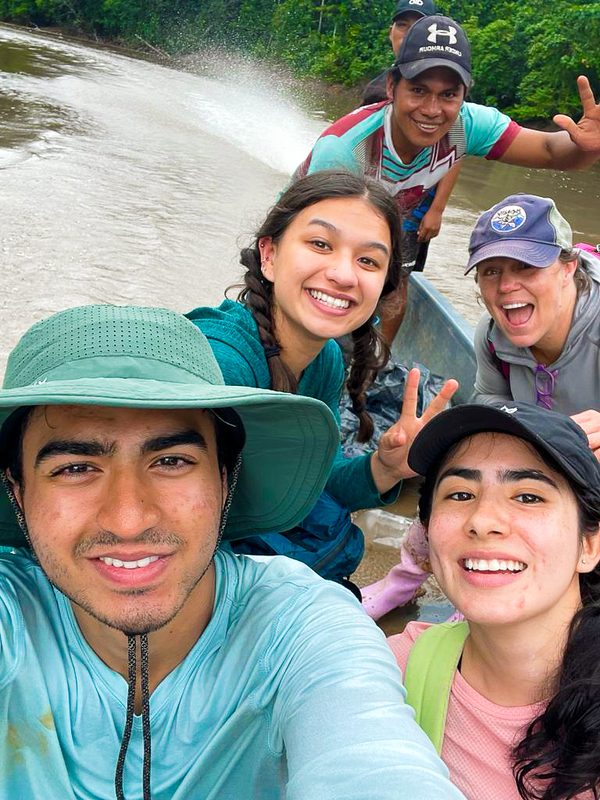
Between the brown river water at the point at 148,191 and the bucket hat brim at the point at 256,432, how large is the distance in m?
1.60

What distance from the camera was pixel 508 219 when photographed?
2.56 meters

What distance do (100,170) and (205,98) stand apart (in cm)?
1009

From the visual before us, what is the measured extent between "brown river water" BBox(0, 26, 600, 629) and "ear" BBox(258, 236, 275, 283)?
1356mm

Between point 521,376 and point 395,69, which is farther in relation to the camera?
point 395,69

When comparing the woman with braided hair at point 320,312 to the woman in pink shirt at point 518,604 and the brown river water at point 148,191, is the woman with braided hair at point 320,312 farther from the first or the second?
the brown river water at point 148,191

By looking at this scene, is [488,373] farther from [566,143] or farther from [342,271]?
[566,143]

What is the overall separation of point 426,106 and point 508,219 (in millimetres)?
909

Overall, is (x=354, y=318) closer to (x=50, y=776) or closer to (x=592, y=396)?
(x=592, y=396)

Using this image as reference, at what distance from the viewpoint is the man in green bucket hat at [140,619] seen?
1.20 m

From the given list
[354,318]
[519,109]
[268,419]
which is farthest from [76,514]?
[519,109]

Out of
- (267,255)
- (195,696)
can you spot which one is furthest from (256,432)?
(267,255)

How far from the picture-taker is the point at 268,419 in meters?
1.40

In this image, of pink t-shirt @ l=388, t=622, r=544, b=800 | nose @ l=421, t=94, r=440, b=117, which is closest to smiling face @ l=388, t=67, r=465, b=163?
nose @ l=421, t=94, r=440, b=117

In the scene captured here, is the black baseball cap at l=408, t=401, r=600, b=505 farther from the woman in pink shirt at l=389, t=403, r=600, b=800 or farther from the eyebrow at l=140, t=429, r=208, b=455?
the eyebrow at l=140, t=429, r=208, b=455
